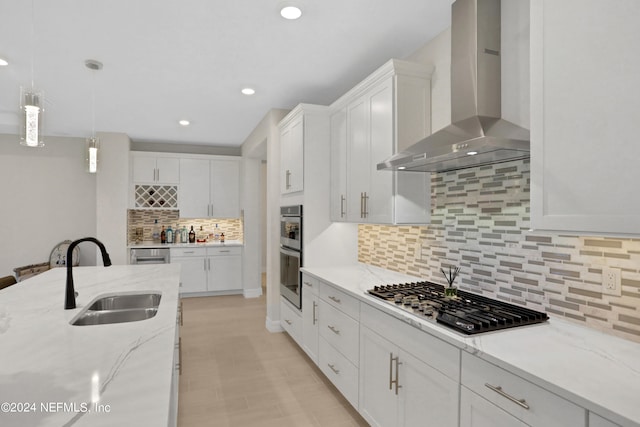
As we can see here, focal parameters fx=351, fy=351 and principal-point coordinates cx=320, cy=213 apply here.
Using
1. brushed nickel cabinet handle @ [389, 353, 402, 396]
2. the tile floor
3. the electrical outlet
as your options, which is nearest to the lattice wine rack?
the tile floor

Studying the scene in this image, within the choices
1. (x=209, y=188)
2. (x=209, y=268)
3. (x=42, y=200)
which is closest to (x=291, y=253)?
(x=209, y=268)

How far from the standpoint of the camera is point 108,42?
263cm

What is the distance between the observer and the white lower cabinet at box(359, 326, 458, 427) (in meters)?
1.57

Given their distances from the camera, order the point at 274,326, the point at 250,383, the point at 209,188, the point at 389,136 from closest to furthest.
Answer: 1. the point at 389,136
2. the point at 250,383
3. the point at 274,326
4. the point at 209,188

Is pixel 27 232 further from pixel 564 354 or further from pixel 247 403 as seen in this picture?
pixel 564 354

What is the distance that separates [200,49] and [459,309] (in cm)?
261

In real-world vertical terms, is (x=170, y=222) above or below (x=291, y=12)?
below

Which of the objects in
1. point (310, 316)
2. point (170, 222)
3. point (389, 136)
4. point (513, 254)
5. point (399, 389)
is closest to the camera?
point (399, 389)

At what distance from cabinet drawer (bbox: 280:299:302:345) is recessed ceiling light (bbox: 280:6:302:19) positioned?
2.60 m

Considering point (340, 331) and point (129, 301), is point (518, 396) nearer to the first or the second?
point (340, 331)

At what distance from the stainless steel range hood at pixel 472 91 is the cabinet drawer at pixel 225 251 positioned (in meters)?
4.60

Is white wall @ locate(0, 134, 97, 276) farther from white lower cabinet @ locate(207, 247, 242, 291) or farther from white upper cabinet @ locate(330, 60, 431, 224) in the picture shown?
white upper cabinet @ locate(330, 60, 431, 224)

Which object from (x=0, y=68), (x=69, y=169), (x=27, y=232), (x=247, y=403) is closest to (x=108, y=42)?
(x=0, y=68)

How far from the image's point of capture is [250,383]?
2.97 metres
